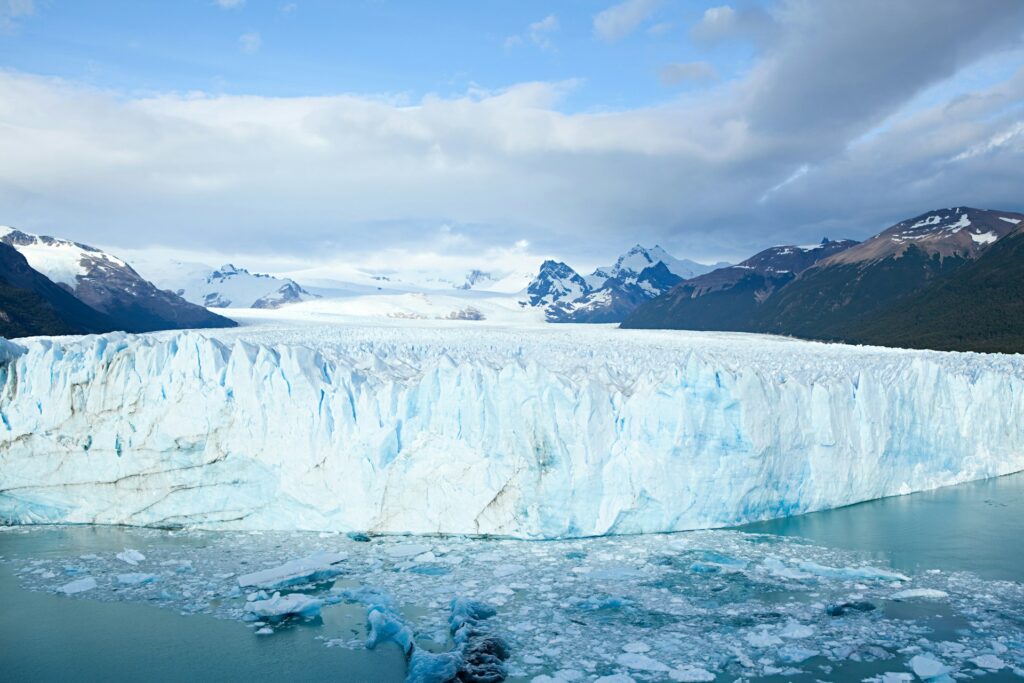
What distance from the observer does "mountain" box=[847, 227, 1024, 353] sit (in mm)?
31094

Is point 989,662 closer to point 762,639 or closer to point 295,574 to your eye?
point 762,639

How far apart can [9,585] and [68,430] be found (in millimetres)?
3249

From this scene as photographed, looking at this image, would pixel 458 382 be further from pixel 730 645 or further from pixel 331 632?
pixel 730 645

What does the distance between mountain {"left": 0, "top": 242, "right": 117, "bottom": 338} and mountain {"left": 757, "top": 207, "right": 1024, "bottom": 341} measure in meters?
44.2

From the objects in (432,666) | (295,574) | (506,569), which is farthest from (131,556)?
(432,666)

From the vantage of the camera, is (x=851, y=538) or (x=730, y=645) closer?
(x=730, y=645)

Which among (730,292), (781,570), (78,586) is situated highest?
(730,292)

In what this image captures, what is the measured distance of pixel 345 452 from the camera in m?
11.3

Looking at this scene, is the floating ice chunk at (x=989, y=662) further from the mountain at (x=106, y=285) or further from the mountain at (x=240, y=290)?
the mountain at (x=240, y=290)

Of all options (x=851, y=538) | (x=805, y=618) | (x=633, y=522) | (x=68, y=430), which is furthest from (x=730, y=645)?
(x=68, y=430)

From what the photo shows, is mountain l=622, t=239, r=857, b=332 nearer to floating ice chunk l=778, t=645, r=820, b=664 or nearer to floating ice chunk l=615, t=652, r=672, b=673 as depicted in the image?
floating ice chunk l=778, t=645, r=820, b=664

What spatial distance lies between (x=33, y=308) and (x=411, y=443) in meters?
29.0

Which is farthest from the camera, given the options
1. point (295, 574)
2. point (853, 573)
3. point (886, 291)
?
point (886, 291)

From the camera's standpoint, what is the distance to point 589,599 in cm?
852
